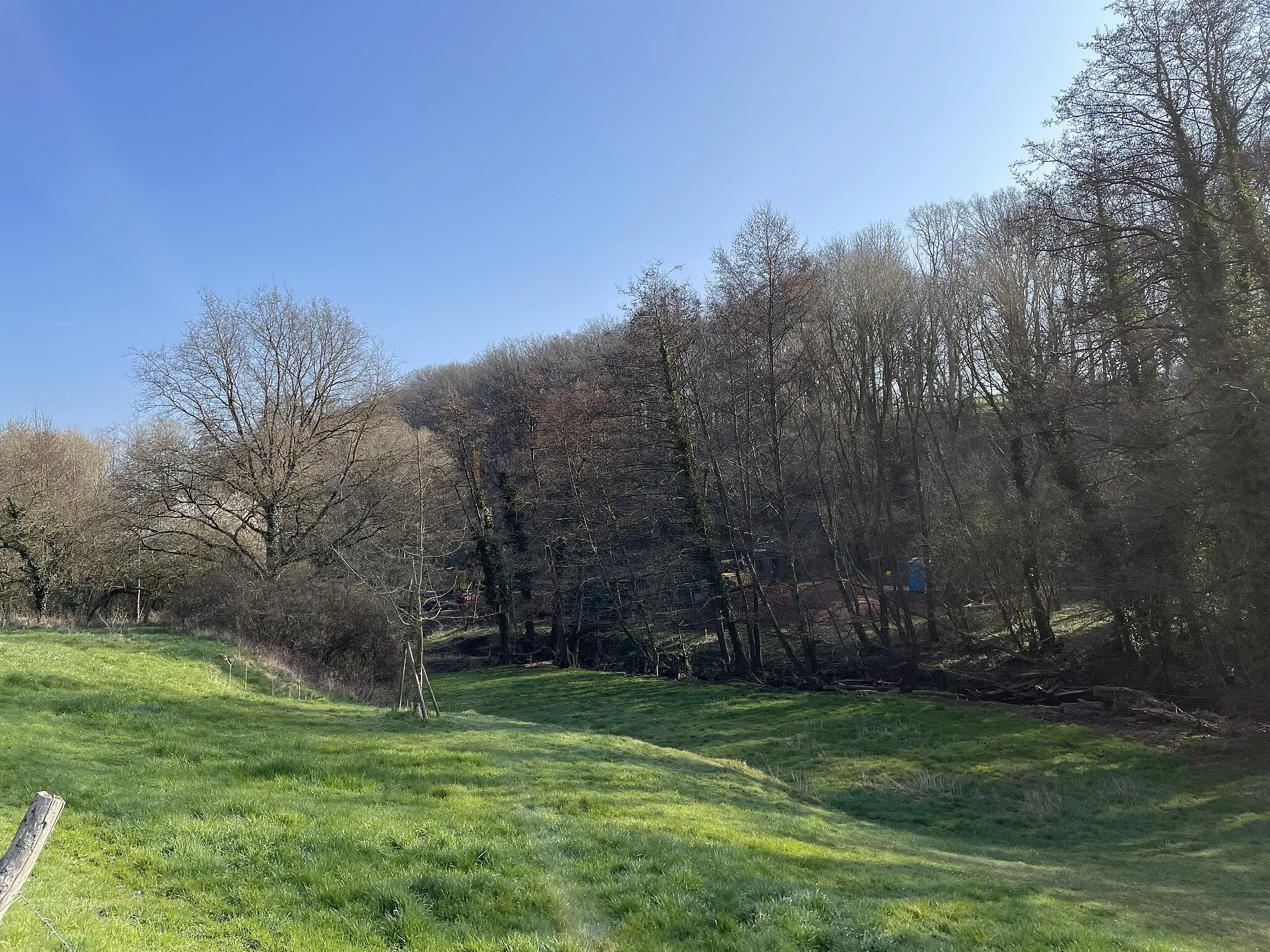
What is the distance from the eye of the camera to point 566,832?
8359 millimetres

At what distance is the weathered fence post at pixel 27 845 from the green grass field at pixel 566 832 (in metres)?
1.88

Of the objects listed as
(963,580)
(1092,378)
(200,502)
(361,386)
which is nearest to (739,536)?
(963,580)

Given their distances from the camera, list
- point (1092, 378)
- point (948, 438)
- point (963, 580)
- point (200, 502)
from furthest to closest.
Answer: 1. point (948, 438)
2. point (200, 502)
3. point (963, 580)
4. point (1092, 378)

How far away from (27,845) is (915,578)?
35.3m

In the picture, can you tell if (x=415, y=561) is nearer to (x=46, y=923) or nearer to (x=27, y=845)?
(x=46, y=923)

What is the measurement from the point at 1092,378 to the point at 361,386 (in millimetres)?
27417

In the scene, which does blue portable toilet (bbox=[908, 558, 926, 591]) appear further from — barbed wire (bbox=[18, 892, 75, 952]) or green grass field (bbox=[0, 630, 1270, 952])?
barbed wire (bbox=[18, 892, 75, 952])

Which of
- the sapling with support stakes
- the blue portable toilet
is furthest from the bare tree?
the blue portable toilet

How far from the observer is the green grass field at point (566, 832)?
6023 millimetres

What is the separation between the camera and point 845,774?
16406 mm

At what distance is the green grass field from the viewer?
602 cm

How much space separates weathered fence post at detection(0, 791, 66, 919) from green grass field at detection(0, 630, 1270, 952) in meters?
1.88

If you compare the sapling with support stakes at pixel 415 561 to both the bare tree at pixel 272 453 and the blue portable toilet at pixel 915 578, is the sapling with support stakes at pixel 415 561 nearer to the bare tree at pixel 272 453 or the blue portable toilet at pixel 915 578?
the bare tree at pixel 272 453

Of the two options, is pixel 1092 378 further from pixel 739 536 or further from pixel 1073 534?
pixel 739 536
